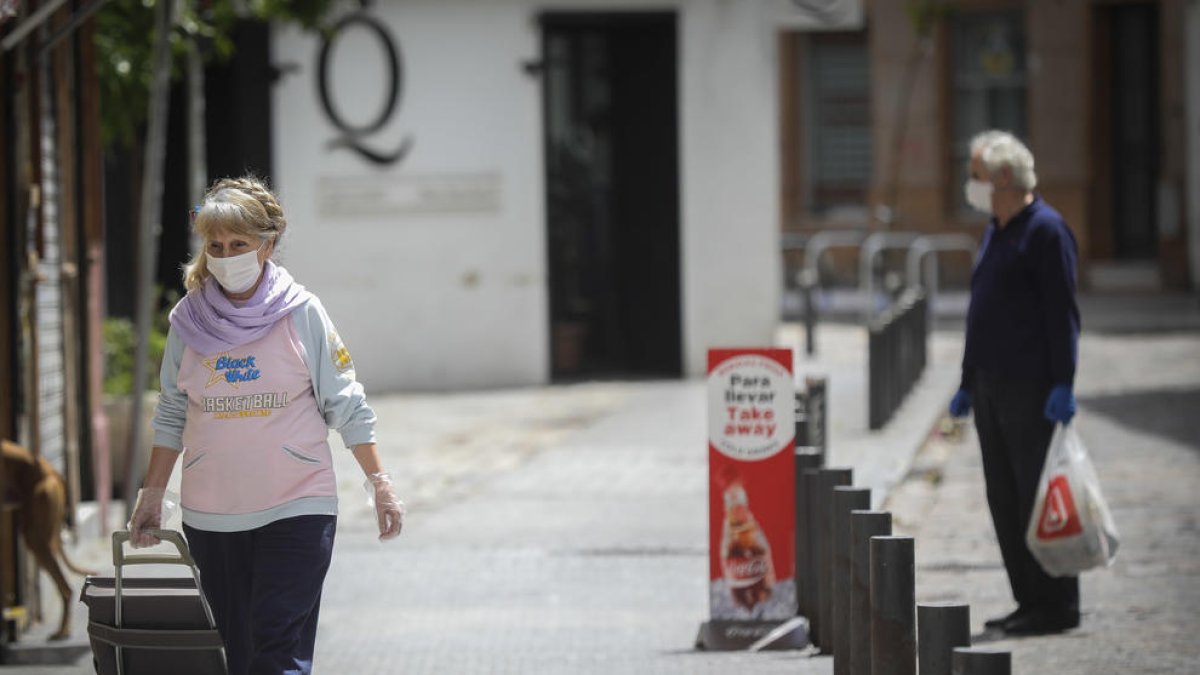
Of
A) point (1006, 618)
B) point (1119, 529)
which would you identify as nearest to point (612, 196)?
point (1119, 529)

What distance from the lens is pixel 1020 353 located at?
26.4ft

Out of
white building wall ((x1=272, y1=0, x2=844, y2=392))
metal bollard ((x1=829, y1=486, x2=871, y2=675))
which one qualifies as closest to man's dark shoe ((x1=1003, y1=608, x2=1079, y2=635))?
metal bollard ((x1=829, y1=486, x2=871, y2=675))

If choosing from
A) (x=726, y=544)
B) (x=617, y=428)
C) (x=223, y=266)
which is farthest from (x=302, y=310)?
(x=617, y=428)

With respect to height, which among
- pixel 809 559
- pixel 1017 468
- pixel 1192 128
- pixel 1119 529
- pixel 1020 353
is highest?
pixel 1192 128

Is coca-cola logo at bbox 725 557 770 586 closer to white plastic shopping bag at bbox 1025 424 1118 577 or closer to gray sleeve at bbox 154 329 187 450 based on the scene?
white plastic shopping bag at bbox 1025 424 1118 577

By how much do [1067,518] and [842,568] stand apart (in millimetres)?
1197

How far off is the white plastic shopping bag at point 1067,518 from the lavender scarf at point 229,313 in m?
3.43

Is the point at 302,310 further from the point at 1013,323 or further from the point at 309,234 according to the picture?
the point at 309,234

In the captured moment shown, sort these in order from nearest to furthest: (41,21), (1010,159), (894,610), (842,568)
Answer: (894,610) → (842,568) → (1010,159) → (41,21)

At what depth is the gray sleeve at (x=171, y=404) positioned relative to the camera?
5453 mm

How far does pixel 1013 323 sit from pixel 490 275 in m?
11.3

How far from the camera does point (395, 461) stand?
14156 millimetres

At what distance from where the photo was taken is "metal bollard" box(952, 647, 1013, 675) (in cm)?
458

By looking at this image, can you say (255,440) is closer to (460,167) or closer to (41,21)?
(41,21)
